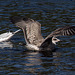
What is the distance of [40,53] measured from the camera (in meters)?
13.5

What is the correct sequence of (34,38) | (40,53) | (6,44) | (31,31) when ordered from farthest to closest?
(6,44)
(31,31)
(34,38)
(40,53)

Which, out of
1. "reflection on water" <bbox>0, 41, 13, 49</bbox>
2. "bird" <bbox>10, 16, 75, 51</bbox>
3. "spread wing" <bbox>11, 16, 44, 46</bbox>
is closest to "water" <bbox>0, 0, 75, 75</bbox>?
"reflection on water" <bbox>0, 41, 13, 49</bbox>

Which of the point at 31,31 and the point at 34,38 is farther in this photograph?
the point at 31,31

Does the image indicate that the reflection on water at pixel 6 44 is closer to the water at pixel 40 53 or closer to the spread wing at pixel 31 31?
the water at pixel 40 53

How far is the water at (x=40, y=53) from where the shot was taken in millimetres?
10891

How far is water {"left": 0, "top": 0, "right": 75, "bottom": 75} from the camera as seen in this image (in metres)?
10.9

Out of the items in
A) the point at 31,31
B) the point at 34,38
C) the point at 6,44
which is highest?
the point at 31,31

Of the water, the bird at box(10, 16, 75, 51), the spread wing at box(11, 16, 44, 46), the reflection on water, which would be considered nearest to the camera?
the water

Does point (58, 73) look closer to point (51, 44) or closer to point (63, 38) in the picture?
point (51, 44)

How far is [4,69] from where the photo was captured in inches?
→ 428

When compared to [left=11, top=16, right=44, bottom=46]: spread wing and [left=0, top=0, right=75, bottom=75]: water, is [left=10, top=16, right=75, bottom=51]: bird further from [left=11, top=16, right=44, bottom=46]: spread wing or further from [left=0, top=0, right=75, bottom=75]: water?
[left=0, top=0, right=75, bottom=75]: water

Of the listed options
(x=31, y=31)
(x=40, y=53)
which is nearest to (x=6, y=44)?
(x=31, y=31)

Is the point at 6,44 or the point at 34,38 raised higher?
the point at 34,38

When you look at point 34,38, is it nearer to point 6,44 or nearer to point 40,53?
point 40,53
